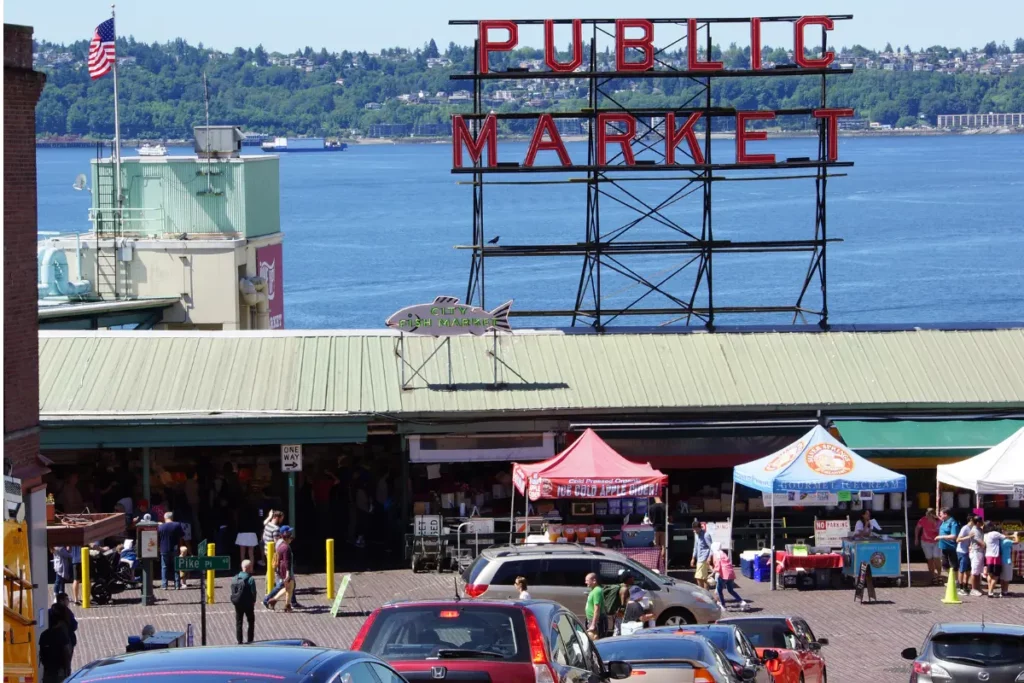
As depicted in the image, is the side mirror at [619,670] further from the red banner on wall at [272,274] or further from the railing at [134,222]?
the railing at [134,222]

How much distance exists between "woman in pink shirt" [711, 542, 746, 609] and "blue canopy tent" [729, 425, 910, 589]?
1.30 meters

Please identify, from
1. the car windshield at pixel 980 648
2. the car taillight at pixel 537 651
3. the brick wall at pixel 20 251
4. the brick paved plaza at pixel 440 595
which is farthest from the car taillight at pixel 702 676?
the brick wall at pixel 20 251

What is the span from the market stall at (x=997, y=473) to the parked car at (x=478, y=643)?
1692 cm

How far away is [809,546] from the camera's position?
98.0 feet

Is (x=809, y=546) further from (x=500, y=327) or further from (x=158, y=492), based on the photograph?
(x=158, y=492)

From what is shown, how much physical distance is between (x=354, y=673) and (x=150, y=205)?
51.2m

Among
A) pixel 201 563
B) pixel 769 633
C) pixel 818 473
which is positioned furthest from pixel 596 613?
pixel 818 473

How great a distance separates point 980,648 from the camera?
55.8ft

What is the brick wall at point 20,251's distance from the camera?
835 inches

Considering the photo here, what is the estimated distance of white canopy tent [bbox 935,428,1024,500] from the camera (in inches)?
1114

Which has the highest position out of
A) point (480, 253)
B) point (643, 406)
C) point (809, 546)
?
point (480, 253)

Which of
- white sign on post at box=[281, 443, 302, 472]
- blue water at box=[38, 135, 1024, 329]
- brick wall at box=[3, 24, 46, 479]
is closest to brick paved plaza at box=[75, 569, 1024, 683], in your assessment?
white sign on post at box=[281, 443, 302, 472]

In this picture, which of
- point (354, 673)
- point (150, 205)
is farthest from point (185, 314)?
point (354, 673)

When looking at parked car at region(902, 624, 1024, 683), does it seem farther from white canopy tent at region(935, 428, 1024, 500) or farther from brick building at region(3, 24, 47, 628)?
white canopy tent at region(935, 428, 1024, 500)
